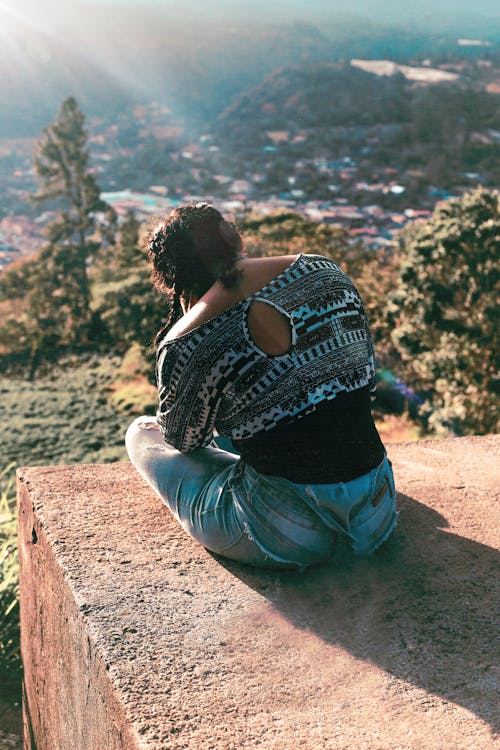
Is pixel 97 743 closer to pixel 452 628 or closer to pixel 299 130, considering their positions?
pixel 452 628

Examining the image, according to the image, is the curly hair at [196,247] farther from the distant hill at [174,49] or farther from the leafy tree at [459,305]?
the distant hill at [174,49]

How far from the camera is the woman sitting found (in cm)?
187

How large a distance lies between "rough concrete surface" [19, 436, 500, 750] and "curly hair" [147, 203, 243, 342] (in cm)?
75

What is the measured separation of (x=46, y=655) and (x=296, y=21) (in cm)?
5001

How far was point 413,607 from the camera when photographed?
1.89 meters

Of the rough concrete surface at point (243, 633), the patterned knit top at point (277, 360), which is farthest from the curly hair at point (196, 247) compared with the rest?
the rough concrete surface at point (243, 633)

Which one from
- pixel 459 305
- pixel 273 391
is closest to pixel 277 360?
pixel 273 391

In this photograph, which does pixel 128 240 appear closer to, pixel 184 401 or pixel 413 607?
pixel 184 401

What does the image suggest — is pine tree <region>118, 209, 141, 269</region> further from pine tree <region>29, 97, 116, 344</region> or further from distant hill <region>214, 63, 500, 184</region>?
distant hill <region>214, 63, 500, 184</region>

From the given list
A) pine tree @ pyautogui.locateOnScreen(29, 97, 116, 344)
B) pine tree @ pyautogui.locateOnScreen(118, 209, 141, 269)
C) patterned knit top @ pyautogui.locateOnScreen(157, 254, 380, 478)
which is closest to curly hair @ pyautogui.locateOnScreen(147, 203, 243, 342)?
patterned knit top @ pyautogui.locateOnScreen(157, 254, 380, 478)

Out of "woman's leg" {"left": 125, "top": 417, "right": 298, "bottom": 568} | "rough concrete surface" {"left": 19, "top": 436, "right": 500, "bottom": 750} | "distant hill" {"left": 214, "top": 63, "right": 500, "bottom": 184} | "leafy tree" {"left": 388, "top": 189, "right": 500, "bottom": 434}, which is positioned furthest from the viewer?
"distant hill" {"left": 214, "top": 63, "right": 500, "bottom": 184}

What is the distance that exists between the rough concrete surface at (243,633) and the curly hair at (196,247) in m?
0.75

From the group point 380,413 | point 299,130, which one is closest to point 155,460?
point 380,413

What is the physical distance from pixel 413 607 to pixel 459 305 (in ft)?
21.2
